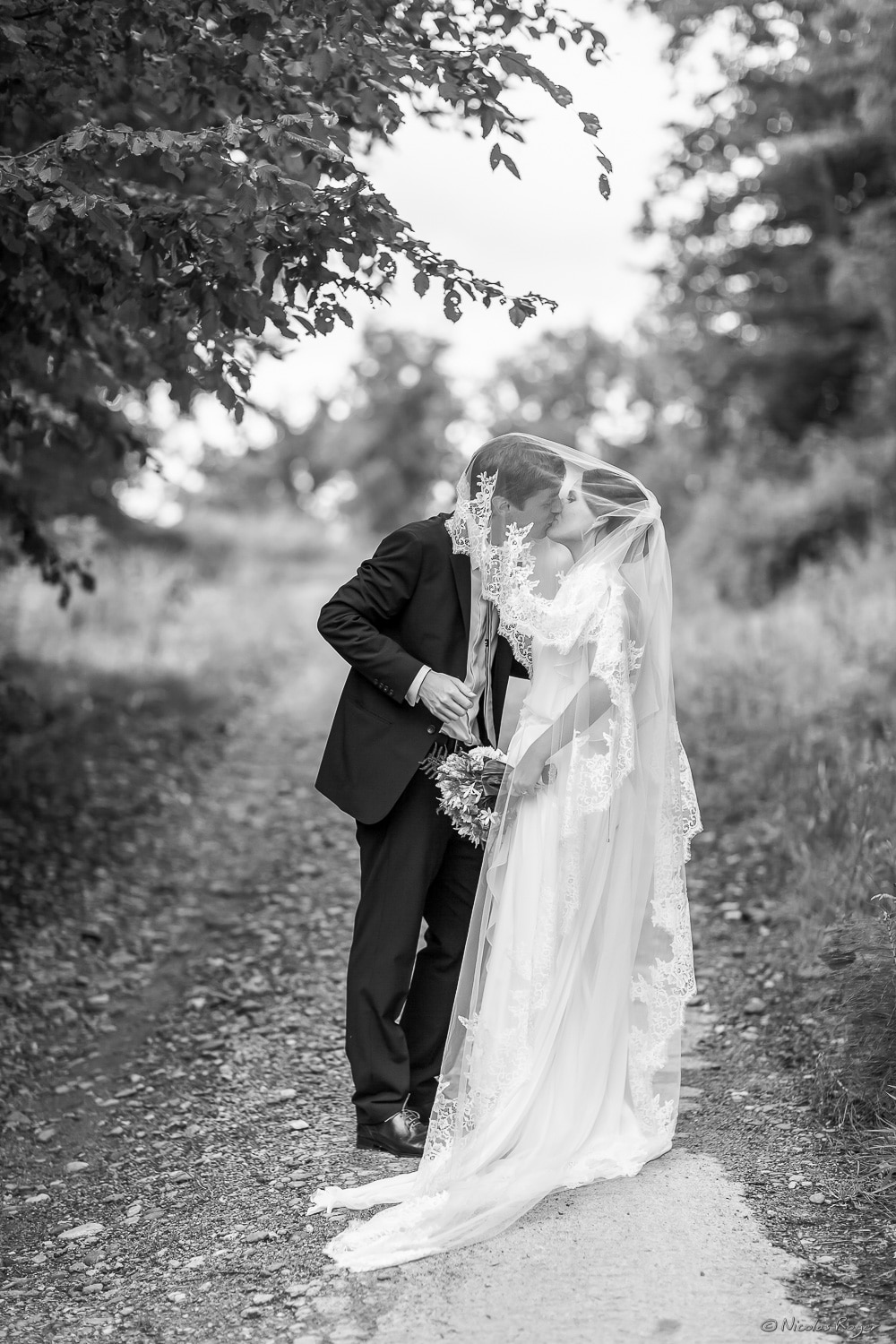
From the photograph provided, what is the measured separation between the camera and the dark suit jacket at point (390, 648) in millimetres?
4445

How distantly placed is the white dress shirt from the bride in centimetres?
11

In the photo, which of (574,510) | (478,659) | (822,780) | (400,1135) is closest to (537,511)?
(574,510)

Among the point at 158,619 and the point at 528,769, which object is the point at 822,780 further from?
the point at 158,619

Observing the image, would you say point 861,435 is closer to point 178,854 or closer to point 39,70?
point 178,854

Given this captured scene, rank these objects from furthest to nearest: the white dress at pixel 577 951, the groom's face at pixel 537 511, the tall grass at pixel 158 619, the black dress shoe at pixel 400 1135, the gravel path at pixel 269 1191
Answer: the tall grass at pixel 158 619 < the black dress shoe at pixel 400 1135 < the groom's face at pixel 537 511 < the white dress at pixel 577 951 < the gravel path at pixel 269 1191

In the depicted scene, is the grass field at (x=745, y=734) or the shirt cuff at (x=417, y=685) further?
the grass field at (x=745, y=734)

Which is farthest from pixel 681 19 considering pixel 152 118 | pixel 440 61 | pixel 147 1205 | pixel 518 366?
pixel 518 366

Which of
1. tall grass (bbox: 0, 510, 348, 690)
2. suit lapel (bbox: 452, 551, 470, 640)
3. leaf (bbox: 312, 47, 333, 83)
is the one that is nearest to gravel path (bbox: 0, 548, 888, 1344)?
suit lapel (bbox: 452, 551, 470, 640)

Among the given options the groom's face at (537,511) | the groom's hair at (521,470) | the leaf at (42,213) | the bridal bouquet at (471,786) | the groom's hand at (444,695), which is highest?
the leaf at (42,213)

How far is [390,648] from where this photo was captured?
14.5 ft

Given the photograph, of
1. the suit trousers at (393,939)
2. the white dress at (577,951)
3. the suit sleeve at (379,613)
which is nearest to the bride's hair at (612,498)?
the white dress at (577,951)

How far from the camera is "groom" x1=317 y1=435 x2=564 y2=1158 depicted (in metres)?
4.44

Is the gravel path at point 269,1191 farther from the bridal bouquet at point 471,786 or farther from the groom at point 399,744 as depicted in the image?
the bridal bouquet at point 471,786

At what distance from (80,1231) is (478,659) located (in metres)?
2.50
